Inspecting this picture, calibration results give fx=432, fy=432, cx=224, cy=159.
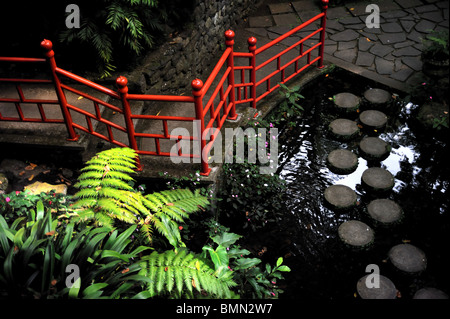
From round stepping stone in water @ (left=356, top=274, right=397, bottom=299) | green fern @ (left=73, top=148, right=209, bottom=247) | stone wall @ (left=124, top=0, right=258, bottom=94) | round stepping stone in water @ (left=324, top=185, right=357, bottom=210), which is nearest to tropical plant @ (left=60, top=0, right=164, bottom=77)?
stone wall @ (left=124, top=0, right=258, bottom=94)

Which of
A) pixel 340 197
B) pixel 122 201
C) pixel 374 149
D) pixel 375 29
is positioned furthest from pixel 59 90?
pixel 375 29

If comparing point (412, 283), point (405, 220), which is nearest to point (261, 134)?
point (405, 220)

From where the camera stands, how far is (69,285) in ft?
11.1

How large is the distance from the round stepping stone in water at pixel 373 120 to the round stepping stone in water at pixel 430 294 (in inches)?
110

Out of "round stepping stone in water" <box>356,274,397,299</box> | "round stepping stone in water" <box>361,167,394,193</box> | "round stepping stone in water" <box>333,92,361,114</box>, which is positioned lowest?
Result: "round stepping stone in water" <box>356,274,397,299</box>

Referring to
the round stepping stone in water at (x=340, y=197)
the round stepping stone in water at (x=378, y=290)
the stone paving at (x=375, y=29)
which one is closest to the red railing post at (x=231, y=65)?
the round stepping stone in water at (x=340, y=197)

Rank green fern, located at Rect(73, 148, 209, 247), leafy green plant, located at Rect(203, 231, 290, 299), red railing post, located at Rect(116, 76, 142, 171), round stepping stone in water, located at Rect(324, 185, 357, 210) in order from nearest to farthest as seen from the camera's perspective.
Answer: green fern, located at Rect(73, 148, 209, 247)
leafy green plant, located at Rect(203, 231, 290, 299)
red railing post, located at Rect(116, 76, 142, 171)
round stepping stone in water, located at Rect(324, 185, 357, 210)

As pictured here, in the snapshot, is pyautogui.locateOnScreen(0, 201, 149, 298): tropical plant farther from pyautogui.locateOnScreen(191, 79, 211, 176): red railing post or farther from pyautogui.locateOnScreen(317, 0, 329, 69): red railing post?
pyautogui.locateOnScreen(317, 0, 329, 69): red railing post

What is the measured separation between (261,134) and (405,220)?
228 centimetres

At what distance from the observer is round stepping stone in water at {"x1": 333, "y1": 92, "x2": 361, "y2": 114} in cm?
716

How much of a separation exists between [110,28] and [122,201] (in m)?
2.82

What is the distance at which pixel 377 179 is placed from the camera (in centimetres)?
599

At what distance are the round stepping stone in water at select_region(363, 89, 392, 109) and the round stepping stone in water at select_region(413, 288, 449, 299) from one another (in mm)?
3334

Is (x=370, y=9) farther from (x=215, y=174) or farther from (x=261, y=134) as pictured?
(x=215, y=174)
